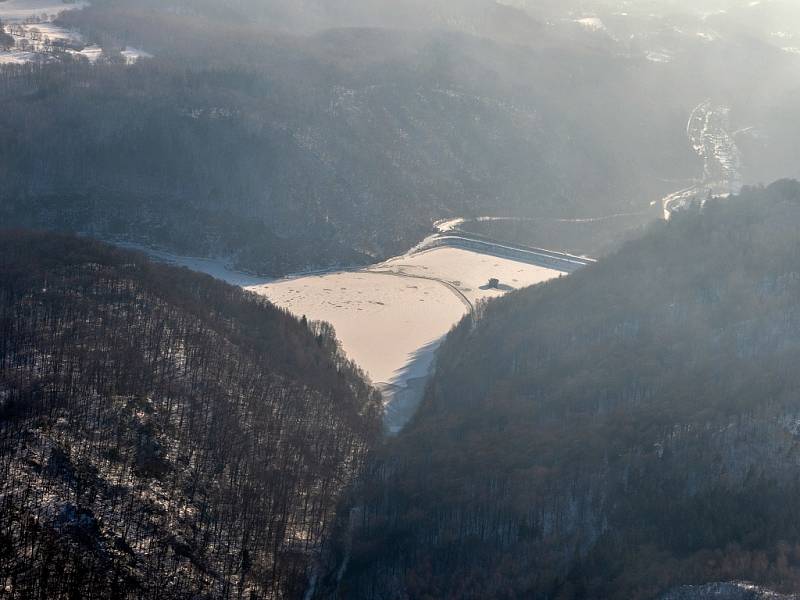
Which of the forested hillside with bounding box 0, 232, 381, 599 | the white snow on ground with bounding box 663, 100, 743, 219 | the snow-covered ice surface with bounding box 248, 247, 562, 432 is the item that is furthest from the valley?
the white snow on ground with bounding box 663, 100, 743, 219

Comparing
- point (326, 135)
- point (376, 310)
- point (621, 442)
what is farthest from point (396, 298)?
point (621, 442)

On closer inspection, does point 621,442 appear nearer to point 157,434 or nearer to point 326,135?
point 157,434

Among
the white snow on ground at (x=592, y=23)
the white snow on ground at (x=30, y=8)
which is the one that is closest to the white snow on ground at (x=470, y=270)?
the white snow on ground at (x=30, y=8)

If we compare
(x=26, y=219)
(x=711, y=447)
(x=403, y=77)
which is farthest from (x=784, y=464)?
(x=403, y=77)

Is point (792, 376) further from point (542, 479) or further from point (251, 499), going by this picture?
point (251, 499)

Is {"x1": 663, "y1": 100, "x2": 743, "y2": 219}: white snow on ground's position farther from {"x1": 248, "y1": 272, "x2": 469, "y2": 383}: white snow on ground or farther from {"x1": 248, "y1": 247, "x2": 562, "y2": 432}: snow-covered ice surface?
{"x1": 248, "y1": 272, "x2": 469, "y2": 383}: white snow on ground

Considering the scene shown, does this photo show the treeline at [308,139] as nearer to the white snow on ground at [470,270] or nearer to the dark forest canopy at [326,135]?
the dark forest canopy at [326,135]
